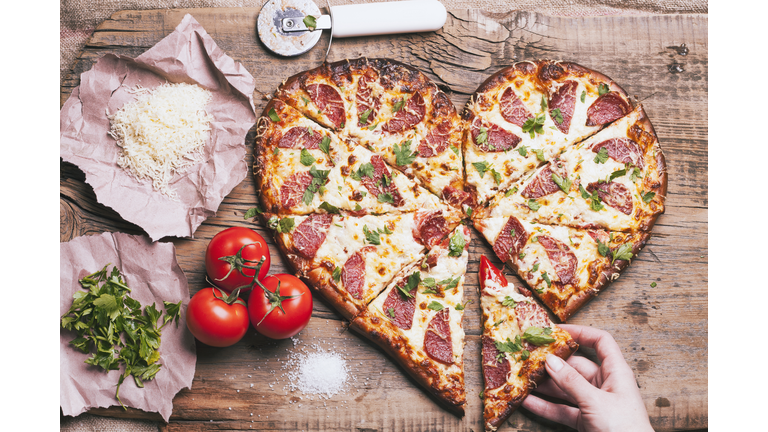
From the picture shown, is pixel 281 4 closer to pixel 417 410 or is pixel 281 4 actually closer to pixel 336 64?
pixel 336 64

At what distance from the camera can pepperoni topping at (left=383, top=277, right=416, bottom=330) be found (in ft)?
13.3

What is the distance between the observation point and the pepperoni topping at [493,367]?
4.09 m

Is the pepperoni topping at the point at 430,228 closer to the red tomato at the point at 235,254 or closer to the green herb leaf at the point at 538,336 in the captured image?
the green herb leaf at the point at 538,336

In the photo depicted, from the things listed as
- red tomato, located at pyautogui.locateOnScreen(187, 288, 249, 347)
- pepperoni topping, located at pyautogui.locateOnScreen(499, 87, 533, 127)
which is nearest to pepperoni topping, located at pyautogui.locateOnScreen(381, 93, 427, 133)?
pepperoni topping, located at pyautogui.locateOnScreen(499, 87, 533, 127)

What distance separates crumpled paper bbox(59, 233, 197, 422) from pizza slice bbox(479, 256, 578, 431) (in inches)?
100

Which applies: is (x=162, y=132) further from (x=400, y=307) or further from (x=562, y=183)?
(x=562, y=183)

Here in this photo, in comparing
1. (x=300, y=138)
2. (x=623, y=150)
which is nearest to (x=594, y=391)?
(x=623, y=150)

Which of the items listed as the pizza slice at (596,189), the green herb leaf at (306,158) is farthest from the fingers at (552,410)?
the green herb leaf at (306,158)

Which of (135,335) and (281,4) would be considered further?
(281,4)

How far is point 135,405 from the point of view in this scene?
396cm

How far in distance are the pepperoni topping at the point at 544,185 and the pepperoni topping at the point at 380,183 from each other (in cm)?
115

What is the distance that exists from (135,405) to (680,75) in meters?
5.81

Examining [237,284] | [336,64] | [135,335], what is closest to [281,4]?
[336,64]

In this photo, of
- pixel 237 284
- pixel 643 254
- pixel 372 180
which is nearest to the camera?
pixel 237 284
